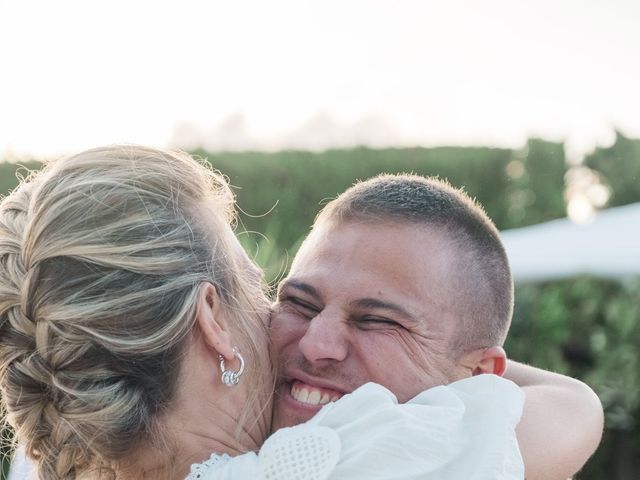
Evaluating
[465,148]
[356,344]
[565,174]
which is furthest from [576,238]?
[356,344]

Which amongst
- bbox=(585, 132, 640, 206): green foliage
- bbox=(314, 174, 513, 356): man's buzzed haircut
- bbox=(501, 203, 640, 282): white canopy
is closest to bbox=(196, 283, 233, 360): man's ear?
bbox=(314, 174, 513, 356): man's buzzed haircut

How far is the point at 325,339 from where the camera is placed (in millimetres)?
2662

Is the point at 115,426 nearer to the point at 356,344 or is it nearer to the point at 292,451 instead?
the point at 292,451

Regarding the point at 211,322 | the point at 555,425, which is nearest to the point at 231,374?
the point at 211,322

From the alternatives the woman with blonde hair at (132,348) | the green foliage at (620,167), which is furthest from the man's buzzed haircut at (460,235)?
the green foliage at (620,167)

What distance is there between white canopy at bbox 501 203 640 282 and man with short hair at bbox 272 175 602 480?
4.48 meters

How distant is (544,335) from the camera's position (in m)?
7.16

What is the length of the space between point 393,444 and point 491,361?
869mm

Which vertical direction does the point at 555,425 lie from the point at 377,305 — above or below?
below

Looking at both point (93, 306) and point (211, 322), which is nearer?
point (93, 306)

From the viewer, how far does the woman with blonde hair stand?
2299 millimetres

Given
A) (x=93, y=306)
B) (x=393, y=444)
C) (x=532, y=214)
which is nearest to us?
(x=393, y=444)

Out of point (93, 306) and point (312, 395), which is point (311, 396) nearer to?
point (312, 395)

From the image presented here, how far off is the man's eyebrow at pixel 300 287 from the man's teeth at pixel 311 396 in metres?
0.29
